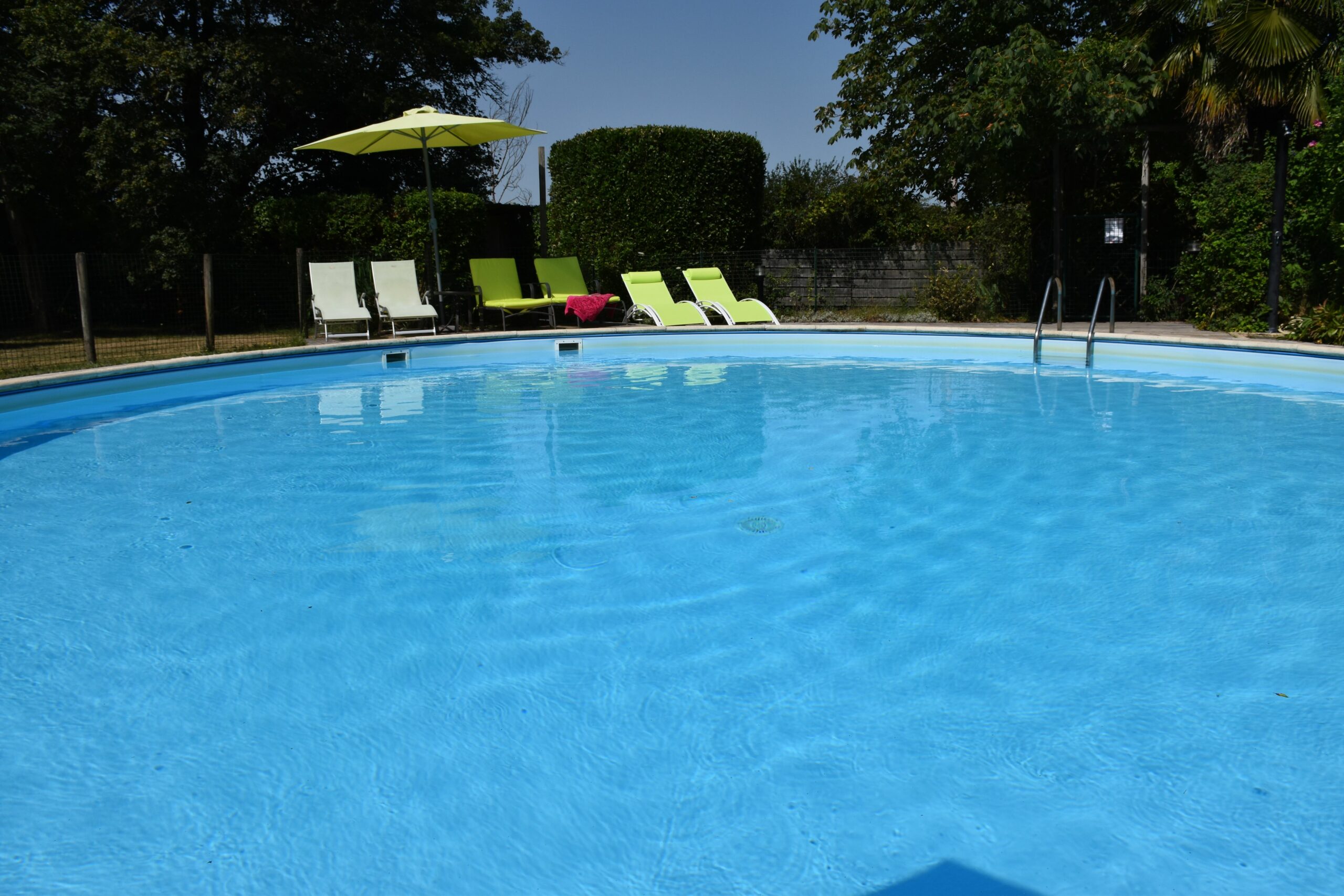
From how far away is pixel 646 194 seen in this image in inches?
572

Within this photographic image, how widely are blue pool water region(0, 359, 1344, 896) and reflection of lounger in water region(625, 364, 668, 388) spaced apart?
10.3ft

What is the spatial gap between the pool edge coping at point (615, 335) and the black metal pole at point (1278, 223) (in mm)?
736

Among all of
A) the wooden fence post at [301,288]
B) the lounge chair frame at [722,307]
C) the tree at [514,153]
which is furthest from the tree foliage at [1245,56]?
the tree at [514,153]

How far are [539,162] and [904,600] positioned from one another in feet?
42.9

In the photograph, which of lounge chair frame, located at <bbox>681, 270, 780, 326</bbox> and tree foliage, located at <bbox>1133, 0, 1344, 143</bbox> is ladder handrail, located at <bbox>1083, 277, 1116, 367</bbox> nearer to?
tree foliage, located at <bbox>1133, 0, 1344, 143</bbox>

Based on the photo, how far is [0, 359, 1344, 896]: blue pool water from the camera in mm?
1961

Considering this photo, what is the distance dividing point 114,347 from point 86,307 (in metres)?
2.68

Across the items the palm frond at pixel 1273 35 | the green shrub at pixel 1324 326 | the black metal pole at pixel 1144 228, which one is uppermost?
the palm frond at pixel 1273 35

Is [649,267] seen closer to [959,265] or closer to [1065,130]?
[959,265]

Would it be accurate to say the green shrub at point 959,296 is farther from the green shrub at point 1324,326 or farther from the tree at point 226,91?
the tree at point 226,91

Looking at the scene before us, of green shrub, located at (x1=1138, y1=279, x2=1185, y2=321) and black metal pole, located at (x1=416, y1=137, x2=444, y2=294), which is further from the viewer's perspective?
green shrub, located at (x1=1138, y1=279, x2=1185, y2=321)

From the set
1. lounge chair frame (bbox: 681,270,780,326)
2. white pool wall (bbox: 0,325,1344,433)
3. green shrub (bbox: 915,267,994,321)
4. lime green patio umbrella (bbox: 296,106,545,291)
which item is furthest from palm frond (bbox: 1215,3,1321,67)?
lime green patio umbrella (bbox: 296,106,545,291)

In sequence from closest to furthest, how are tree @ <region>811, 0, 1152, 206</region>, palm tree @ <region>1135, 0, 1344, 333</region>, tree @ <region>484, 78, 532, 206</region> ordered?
palm tree @ <region>1135, 0, 1344, 333</region>, tree @ <region>811, 0, 1152, 206</region>, tree @ <region>484, 78, 532, 206</region>

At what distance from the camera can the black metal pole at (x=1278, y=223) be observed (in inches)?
380
